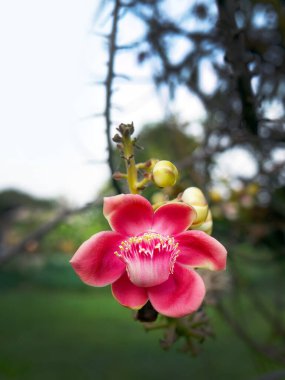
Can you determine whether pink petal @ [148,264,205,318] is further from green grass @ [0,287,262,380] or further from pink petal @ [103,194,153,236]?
green grass @ [0,287,262,380]

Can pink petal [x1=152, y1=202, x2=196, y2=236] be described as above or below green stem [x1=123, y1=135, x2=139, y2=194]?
below

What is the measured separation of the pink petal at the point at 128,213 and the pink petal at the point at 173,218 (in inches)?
0.5

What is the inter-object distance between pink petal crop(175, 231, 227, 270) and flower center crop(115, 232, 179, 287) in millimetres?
20

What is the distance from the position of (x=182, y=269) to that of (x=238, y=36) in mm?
461

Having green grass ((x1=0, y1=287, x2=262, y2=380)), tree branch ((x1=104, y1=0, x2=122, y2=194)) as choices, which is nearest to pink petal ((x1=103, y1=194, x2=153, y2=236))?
tree branch ((x1=104, y1=0, x2=122, y2=194))

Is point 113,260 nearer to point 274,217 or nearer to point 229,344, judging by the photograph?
point 274,217

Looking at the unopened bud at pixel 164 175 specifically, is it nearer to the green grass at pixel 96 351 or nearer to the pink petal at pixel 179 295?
the pink petal at pixel 179 295

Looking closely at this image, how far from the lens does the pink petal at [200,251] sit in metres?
0.72

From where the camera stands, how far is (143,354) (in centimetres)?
659

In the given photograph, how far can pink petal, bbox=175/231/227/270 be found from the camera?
2.38 ft

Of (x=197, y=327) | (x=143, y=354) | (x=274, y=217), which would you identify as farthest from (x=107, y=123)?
(x=143, y=354)

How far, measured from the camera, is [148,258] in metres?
0.70

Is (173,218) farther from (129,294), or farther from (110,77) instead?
(110,77)

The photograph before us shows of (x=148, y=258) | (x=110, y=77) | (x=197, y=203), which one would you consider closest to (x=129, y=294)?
(x=148, y=258)
